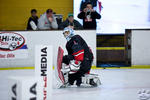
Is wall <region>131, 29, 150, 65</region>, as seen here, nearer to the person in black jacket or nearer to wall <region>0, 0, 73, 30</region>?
the person in black jacket

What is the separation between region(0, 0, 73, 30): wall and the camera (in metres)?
13.0

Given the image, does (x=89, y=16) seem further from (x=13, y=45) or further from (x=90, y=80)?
(x=90, y=80)

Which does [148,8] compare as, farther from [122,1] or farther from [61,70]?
[61,70]

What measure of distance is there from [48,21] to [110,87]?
410cm

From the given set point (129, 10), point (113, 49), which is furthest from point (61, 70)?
point (129, 10)

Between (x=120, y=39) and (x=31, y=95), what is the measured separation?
8899mm

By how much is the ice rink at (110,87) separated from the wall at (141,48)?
31.4 inches

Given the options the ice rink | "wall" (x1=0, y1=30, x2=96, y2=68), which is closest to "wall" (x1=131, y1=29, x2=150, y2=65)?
the ice rink

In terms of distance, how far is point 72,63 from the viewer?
6.98 m

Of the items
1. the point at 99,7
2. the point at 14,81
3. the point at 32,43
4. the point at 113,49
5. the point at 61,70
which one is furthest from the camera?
the point at 99,7

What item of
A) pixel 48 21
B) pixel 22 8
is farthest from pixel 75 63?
pixel 22 8

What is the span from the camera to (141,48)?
401 inches

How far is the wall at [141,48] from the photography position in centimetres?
1017

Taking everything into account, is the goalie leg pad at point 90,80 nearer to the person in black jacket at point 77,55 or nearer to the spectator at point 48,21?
the person in black jacket at point 77,55
